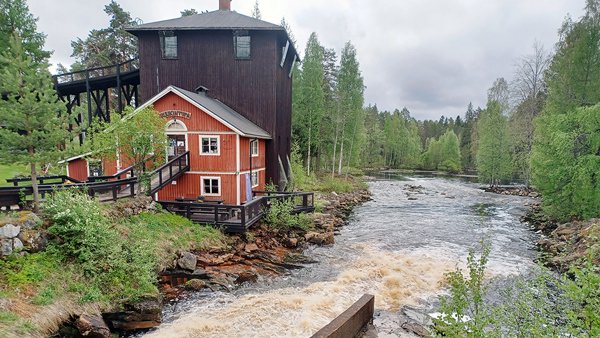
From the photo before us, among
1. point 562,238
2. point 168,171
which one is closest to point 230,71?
point 168,171

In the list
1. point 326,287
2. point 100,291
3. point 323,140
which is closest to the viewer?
point 100,291

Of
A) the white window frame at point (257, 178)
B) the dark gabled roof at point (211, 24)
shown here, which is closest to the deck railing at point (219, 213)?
the white window frame at point (257, 178)

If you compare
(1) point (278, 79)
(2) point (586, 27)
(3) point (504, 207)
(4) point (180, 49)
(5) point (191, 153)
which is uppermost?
(2) point (586, 27)

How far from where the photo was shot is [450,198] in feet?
101

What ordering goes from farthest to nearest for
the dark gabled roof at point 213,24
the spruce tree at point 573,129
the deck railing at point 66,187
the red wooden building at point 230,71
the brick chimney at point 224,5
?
the brick chimney at point 224,5 → the dark gabled roof at point 213,24 → the red wooden building at point 230,71 → the spruce tree at point 573,129 → the deck railing at point 66,187

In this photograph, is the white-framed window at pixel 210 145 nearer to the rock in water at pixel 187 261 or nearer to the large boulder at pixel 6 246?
the rock in water at pixel 187 261

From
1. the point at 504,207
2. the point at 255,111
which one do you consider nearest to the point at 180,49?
the point at 255,111

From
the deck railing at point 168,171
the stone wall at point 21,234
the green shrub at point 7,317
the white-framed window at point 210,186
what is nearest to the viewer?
the green shrub at point 7,317

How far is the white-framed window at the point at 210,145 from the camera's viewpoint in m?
16.6

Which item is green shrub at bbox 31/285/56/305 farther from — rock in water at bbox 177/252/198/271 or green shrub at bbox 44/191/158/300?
rock in water at bbox 177/252/198/271

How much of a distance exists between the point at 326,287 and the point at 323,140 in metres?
30.4

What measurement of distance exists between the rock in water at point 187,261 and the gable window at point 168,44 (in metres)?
14.6

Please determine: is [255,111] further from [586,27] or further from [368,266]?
[586,27]

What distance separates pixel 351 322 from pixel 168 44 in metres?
20.3
